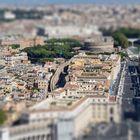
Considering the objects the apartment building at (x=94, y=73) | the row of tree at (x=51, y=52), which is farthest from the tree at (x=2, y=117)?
the row of tree at (x=51, y=52)

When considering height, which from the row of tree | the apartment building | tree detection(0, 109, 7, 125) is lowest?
tree detection(0, 109, 7, 125)

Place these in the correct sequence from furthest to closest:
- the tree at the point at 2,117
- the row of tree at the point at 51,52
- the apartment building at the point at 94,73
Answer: the row of tree at the point at 51,52, the apartment building at the point at 94,73, the tree at the point at 2,117

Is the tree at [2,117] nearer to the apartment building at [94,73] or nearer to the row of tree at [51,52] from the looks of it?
the apartment building at [94,73]

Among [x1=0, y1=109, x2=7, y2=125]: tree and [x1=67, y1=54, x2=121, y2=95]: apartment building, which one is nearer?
[x1=0, y1=109, x2=7, y2=125]: tree

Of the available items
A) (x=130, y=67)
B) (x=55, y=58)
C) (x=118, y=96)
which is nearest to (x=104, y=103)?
(x=118, y=96)

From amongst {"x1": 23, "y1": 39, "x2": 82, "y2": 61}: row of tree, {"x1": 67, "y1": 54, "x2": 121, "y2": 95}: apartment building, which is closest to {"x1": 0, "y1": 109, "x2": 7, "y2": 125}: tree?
{"x1": 67, "y1": 54, "x2": 121, "y2": 95}: apartment building

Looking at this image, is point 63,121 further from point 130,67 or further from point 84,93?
point 130,67

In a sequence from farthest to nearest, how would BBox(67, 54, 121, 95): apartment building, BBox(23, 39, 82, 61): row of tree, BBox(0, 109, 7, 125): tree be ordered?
BBox(23, 39, 82, 61): row of tree < BBox(67, 54, 121, 95): apartment building < BBox(0, 109, 7, 125): tree

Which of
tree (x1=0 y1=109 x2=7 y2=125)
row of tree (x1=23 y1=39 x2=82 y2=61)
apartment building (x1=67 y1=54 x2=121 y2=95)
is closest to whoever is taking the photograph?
tree (x1=0 y1=109 x2=7 y2=125)

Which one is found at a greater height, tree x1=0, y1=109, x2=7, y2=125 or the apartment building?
the apartment building

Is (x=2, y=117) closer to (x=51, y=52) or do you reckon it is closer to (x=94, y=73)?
(x=94, y=73)

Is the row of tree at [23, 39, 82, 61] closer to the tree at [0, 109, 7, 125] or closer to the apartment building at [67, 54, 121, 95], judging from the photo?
the apartment building at [67, 54, 121, 95]

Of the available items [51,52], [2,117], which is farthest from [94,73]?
[2,117]
